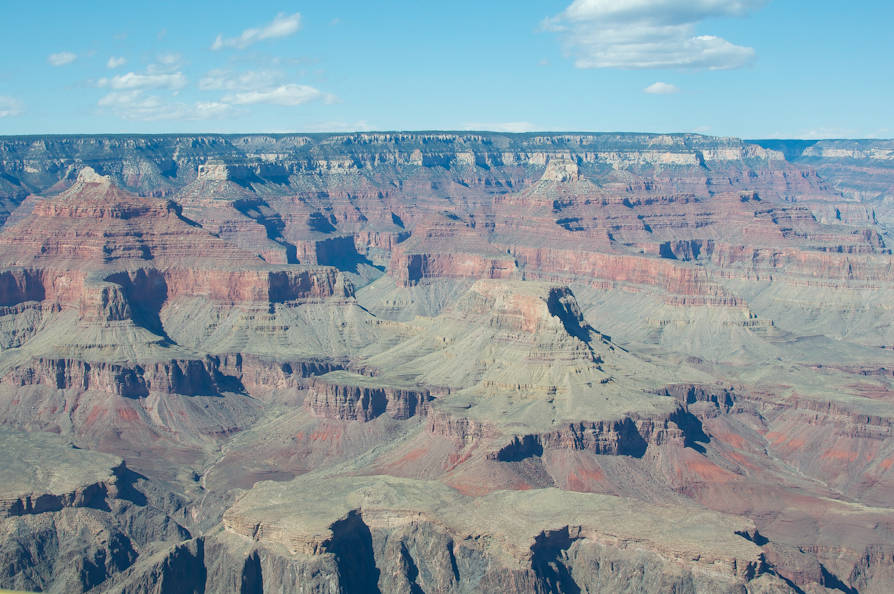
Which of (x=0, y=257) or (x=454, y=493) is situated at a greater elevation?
(x=0, y=257)

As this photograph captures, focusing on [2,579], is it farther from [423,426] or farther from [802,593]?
[802,593]

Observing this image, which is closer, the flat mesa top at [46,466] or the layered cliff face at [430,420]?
the layered cliff face at [430,420]

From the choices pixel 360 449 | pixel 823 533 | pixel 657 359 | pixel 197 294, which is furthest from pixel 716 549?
pixel 197 294

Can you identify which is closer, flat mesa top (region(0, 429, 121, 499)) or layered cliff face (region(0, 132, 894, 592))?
layered cliff face (region(0, 132, 894, 592))

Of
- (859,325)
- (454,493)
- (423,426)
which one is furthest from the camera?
(859,325)
